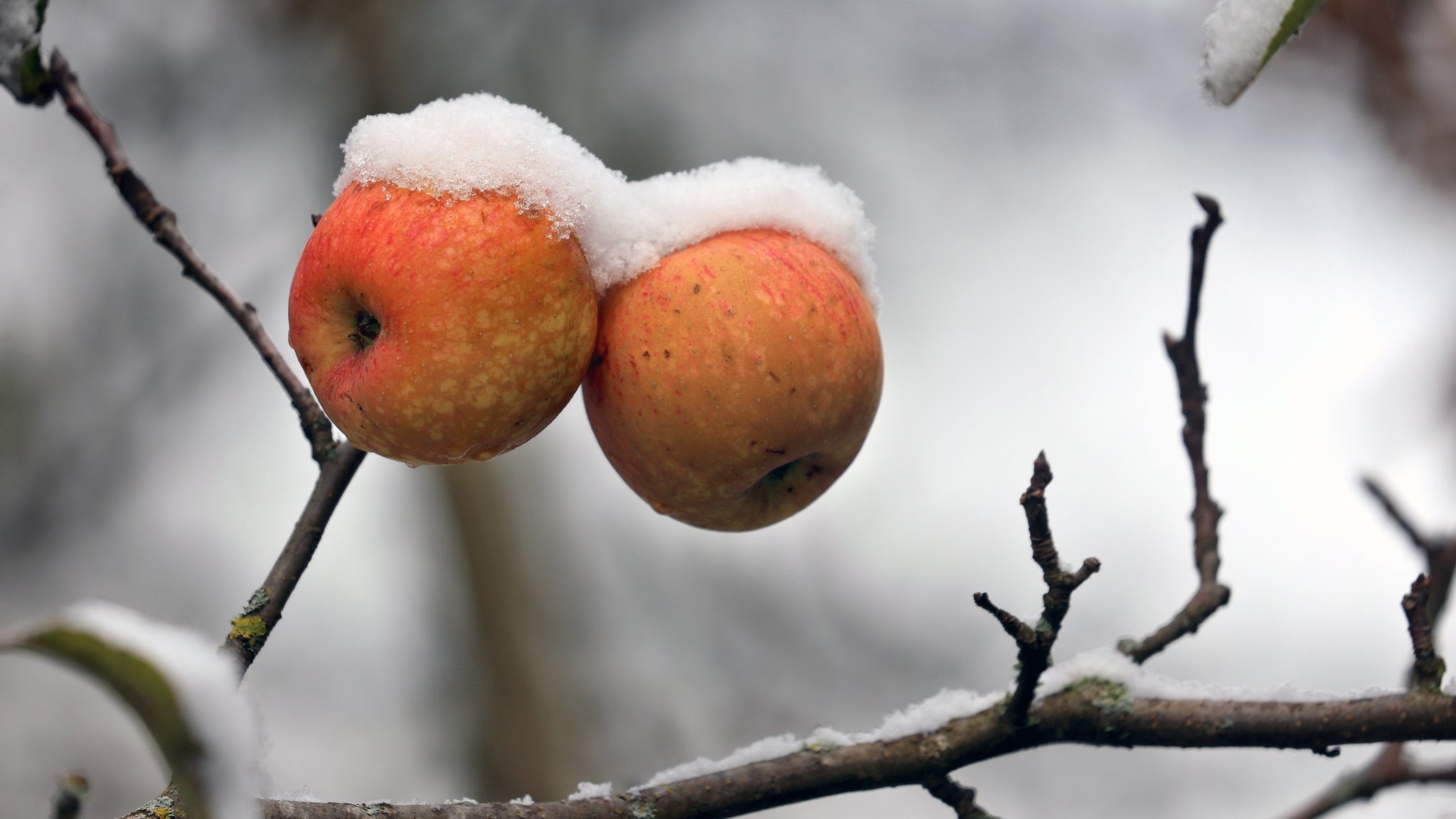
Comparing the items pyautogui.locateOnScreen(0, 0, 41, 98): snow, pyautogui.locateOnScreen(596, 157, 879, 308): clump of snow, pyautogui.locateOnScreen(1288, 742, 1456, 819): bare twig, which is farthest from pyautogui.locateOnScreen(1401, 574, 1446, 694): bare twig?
pyautogui.locateOnScreen(0, 0, 41, 98): snow

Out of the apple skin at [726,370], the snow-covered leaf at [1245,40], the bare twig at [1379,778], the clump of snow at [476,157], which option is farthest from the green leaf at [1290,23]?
the bare twig at [1379,778]

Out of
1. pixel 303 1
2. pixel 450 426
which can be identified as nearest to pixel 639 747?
pixel 303 1

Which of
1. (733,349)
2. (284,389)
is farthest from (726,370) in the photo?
A: (284,389)

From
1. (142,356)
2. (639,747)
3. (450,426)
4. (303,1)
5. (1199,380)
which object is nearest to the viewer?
(450,426)

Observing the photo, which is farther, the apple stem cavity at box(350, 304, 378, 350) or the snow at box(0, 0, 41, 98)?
the apple stem cavity at box(350, 304, 378, 350)

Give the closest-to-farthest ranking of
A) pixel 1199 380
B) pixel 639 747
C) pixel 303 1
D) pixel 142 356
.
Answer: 1. pixel 1199 380
2. pixel 142 356
3. pixel 303 1
4. pixel 639 747

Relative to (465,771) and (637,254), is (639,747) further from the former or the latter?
(637,254)

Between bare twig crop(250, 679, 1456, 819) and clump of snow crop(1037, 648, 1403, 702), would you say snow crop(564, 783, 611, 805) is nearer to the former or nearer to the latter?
bare twig crop(250, 679, 1456, 819)
